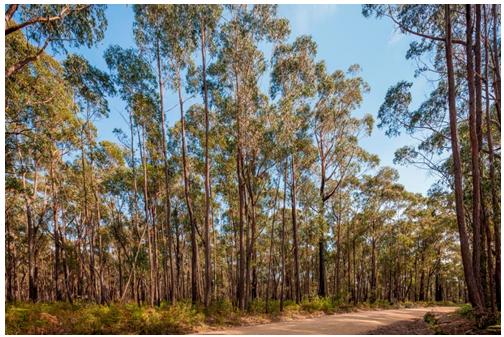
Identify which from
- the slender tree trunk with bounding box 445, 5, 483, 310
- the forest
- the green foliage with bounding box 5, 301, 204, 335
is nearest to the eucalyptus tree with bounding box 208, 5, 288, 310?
the forest

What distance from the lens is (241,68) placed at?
11.6m

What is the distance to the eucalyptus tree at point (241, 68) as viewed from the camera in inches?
446

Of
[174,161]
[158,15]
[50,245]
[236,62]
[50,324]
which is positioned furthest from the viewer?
[50,245]

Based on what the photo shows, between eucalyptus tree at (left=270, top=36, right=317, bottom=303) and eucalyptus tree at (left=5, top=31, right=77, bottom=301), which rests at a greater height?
eucalyptus tree at (left=270, top=36, right=317, bottom=303)

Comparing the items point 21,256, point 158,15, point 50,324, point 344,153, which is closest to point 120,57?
point 158,15

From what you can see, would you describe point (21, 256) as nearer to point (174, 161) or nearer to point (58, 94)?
point (174, 161)

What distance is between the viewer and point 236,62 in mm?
11516

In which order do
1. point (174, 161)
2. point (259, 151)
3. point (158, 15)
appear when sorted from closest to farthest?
point (158, 15)
point (259, 151)
point (174, 161)

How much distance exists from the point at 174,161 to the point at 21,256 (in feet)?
67.7

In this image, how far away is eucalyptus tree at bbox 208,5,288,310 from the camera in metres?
11.3

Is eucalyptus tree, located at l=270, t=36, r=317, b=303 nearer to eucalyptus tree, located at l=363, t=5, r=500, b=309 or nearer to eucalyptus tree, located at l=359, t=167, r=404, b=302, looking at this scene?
eucalyptus tree, located at l=363, t=5, r=500, b=309

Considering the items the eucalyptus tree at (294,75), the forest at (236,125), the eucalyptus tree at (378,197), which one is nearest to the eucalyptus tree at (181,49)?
the forest at (236,125)

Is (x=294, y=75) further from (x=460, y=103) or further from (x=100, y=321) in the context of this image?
(x=100, y=321)

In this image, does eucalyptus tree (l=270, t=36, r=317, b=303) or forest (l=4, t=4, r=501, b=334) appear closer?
forest (l=4, t=4, r=501, b=334)
